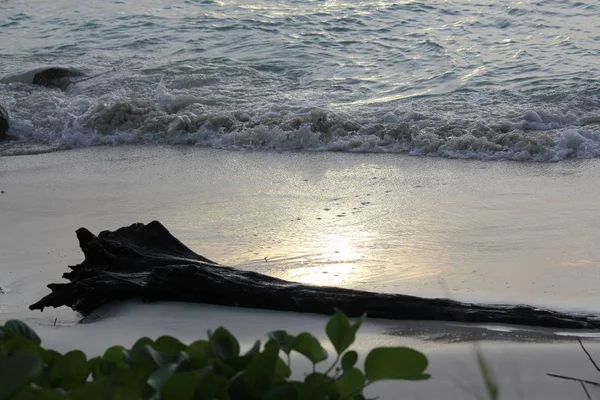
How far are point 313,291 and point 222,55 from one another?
28.0ft

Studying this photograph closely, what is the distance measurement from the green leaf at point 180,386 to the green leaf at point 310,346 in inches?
8.5

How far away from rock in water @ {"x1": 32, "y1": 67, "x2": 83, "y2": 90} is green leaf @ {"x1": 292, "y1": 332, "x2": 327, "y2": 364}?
31.2 ft

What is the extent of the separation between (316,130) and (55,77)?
4.13 metres

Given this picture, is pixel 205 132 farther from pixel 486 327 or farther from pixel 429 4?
pixel 429 4

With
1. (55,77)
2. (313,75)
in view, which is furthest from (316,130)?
(55,77)

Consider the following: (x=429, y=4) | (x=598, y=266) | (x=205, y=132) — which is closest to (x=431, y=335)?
(x=598, y=266)

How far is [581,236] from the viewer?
4.87 m

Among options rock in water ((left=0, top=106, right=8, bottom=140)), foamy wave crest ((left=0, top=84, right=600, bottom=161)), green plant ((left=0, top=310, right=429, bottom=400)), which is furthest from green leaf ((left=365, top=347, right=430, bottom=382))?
rock in water ((left=0, top=106, right=8, bottom=140))

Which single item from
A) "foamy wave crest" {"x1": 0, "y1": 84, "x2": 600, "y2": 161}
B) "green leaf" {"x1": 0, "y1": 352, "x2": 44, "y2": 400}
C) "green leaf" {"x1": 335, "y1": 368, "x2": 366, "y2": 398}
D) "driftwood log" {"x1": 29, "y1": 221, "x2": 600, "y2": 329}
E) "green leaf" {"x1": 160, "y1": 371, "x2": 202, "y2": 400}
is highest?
"green leaf" {"x1": 0, "y1": 352, "x2": 44, "y2": 400}

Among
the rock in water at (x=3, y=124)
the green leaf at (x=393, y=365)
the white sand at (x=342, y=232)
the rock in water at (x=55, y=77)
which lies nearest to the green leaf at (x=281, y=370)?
the green leaf at (x=393, y=365)

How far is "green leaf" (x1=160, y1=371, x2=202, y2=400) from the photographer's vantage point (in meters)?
1.12

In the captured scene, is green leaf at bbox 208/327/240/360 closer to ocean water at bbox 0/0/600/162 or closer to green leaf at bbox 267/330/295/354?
green leaf at bbox 267/330/295/354

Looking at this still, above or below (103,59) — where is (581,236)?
above

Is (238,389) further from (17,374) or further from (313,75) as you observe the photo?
(313,75)
